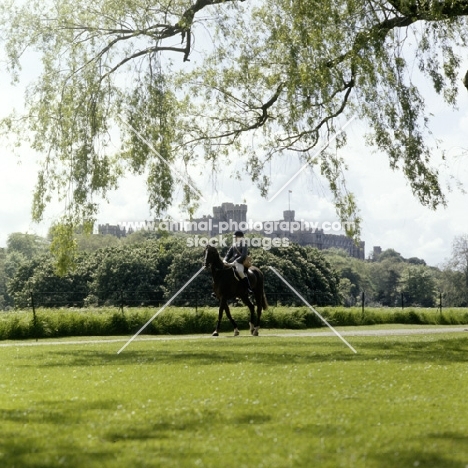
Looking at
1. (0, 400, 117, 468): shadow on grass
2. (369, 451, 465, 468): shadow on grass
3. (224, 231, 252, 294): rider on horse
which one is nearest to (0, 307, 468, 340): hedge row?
(224, 231, 252, 294): rider on horse

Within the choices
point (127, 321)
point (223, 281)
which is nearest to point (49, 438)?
point (223, 281)

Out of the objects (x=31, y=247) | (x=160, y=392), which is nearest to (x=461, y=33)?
(x=160, y=392)

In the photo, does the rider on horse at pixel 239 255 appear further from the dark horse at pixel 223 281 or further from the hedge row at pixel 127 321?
the hedge row at pixel 127 321

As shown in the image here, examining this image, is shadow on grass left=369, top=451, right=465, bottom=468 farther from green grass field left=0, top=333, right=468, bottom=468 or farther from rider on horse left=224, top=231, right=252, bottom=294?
rider on horse left=224, top=231, right=252, bottom=294

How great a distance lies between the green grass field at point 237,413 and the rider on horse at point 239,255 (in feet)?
29.8

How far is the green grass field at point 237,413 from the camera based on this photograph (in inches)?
226

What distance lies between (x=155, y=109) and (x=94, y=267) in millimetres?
64083

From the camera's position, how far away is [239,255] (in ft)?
77.8

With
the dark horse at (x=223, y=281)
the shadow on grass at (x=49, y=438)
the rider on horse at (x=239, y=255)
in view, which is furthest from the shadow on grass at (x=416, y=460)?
the rider on horse at (x=239, y=255)

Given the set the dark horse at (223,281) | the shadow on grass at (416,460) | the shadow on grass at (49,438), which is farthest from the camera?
the dark horse at (223,281)

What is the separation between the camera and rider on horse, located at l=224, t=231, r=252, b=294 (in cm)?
2342

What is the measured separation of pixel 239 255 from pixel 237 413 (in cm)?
1608

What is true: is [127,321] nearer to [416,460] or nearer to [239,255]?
[239,255]

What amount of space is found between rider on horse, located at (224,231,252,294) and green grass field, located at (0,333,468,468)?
9084mm
